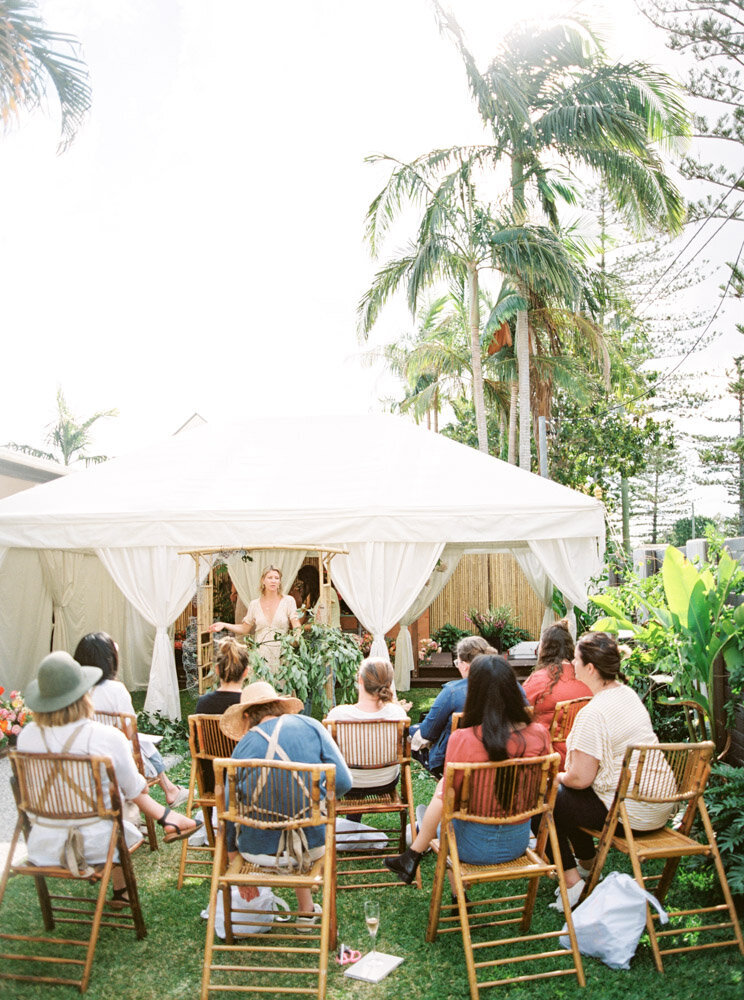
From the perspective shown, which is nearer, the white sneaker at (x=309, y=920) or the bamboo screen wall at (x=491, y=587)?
the white sneaker at (x=309, y=920)

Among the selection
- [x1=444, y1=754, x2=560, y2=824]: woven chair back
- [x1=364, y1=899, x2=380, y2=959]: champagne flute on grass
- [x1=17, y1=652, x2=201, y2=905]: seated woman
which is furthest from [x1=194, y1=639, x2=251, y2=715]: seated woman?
[x1=444, y1=754, x2=560, y2=824]: woven chair back

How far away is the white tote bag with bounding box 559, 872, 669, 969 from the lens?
3.78 meters

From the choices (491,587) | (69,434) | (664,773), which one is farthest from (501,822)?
(69,434)

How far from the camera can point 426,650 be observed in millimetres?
12289

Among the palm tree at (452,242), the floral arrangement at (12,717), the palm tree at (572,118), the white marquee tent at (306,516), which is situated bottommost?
the floral arrangement at (12,717)

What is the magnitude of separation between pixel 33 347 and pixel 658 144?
759 inches

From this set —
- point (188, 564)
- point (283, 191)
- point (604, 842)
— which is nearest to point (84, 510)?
point (188, 564)

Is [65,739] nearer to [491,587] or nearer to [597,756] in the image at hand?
[597,756]

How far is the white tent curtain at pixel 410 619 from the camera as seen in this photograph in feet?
35.9

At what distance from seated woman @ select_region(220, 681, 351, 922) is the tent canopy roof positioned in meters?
4.48

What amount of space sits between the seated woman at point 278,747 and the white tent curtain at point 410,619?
676 cm

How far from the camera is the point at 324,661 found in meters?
7.34

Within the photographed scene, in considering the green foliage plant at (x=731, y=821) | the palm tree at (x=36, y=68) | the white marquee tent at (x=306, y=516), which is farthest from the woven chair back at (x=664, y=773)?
the palm tree at (x=36, y=68)

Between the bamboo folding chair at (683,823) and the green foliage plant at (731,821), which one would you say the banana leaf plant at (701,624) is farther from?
the bamboo folding chair at (683,823)
